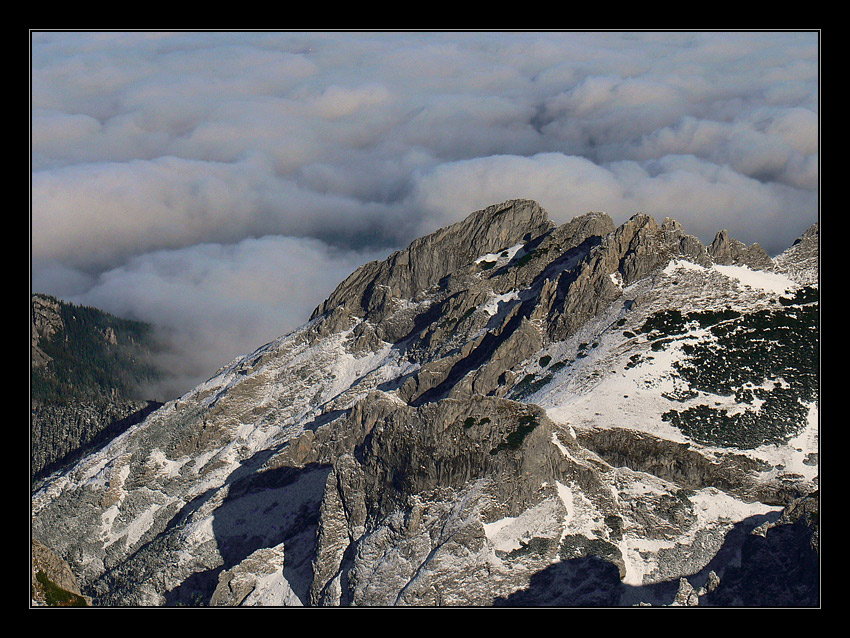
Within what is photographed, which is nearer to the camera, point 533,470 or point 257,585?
point 533,470

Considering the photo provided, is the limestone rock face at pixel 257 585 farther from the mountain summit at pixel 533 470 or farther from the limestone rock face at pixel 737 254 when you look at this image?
the limestone rock face at pixel 737 254

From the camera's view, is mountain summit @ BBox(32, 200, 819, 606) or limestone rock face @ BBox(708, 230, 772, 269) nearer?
mountain summit @ BBox(32, 200, 819, 606)

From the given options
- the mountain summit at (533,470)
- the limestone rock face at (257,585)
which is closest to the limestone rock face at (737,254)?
the mountain summit at (533,470)

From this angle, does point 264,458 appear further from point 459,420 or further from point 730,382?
point 730,382

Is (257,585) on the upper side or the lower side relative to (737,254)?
lower

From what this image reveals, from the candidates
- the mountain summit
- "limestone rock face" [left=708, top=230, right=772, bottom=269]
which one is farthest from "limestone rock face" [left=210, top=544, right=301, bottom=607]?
"limestone rock face" [left=708, top=230, right=772, bottom=269]

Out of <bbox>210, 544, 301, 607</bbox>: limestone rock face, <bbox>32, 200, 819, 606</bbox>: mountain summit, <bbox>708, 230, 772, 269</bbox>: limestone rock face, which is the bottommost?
<bbox>210, 544, 301, 607</bbox>: limestone rock face

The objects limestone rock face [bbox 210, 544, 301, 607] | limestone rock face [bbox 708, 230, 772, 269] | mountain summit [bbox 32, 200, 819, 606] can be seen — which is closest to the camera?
mountain summit [bbox 32, 200, 819, 606]

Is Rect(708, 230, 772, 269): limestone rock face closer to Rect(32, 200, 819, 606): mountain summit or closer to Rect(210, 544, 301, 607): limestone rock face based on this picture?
Rect(32, 200, 819, 606): mountain summit

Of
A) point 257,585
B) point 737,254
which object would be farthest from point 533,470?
point 737,254

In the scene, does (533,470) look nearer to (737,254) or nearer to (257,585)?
(257,585)
